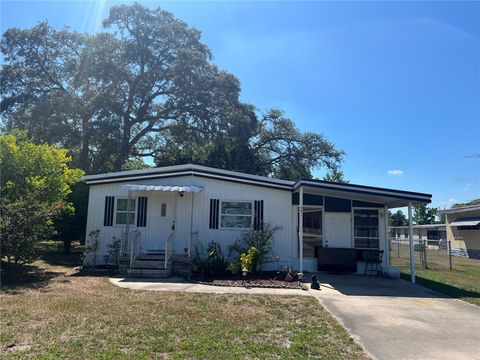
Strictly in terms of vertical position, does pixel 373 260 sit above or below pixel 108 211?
below

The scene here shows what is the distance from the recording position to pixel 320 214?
1332 cm

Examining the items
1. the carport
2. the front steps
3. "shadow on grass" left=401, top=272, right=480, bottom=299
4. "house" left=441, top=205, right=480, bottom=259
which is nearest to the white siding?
the carport

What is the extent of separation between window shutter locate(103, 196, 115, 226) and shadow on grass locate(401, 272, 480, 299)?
10159 mm

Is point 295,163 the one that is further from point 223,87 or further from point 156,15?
point 156,15

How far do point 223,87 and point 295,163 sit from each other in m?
7.46

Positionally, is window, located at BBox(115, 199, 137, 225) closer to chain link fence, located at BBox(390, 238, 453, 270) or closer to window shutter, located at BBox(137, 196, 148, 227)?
window shutter, located at BBox(137, 196, 148, 227)

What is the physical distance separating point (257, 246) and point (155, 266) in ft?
10.5

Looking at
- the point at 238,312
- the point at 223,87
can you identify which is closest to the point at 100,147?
the point at 223,87

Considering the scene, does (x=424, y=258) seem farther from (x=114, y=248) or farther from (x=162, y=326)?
(x=162, y=326)

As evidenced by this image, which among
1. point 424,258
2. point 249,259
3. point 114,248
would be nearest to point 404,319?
point 249,259

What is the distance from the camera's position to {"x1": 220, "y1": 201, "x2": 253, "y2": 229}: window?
42.1ft

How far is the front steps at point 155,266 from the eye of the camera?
35.3 ft

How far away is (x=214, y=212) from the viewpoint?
12844mm

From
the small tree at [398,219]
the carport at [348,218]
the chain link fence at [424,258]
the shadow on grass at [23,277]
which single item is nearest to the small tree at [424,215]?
the small tree at [398,219]
